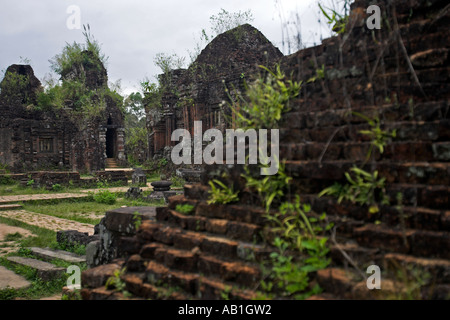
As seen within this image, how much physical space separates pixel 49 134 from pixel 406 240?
2831cm

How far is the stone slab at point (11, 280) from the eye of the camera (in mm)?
5722

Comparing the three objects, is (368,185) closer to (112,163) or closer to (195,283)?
(195,283)

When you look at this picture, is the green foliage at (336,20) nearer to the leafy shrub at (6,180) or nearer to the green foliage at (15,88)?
the leafy shrub at (6,180)

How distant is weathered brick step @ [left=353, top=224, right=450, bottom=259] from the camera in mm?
2455

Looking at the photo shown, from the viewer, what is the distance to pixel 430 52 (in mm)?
3131

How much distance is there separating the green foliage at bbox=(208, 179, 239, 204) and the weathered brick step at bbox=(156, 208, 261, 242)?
189 millimetres

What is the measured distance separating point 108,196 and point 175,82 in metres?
9.14

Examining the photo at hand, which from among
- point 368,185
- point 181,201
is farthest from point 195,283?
point 368,185

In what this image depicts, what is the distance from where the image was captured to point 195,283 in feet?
10.2

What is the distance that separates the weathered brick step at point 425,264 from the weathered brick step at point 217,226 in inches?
42.2

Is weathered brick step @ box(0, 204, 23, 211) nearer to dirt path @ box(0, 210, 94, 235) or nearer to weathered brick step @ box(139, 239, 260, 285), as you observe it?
dirt path @ box(0, 210, 94, 235)
